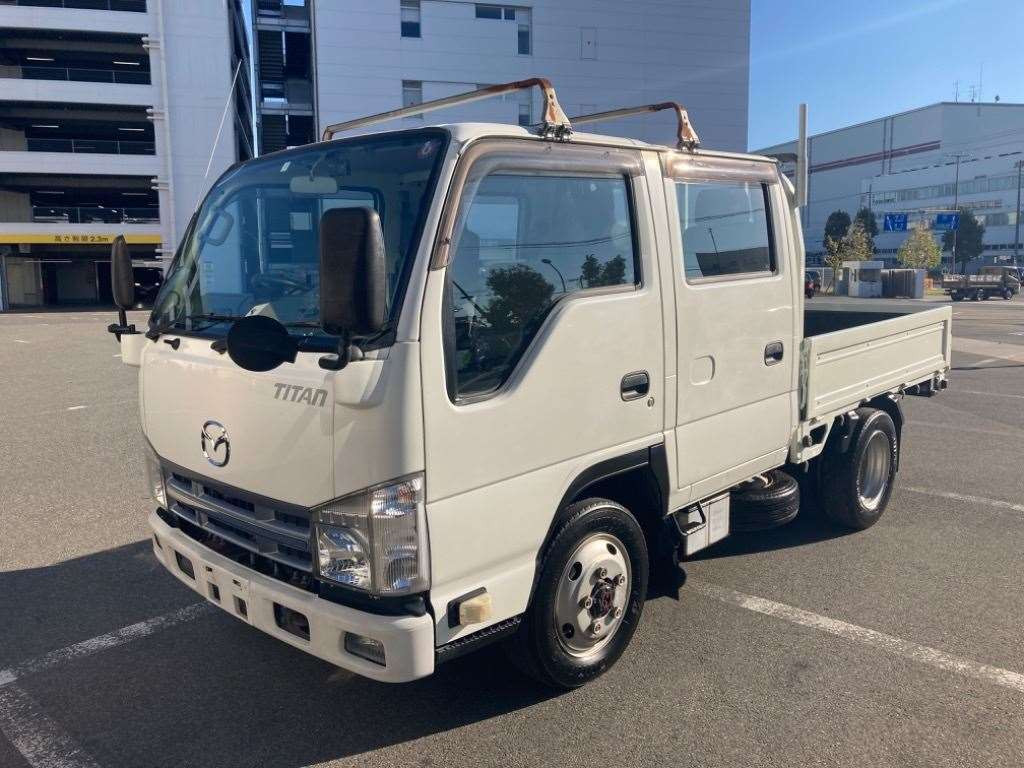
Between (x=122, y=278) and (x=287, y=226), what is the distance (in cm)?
101

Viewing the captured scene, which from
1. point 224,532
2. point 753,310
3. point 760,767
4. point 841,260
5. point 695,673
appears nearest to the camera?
point 760,767

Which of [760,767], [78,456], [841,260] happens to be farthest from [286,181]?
[841,260]

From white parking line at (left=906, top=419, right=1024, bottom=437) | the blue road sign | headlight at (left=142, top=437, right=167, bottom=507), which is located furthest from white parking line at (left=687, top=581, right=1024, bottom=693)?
the blue road sign

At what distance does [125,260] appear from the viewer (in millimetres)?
3854

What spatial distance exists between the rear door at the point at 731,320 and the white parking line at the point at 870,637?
0.72m

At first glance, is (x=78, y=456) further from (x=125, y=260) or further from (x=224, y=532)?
(x=224, y=532)

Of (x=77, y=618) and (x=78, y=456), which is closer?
(x=77, y=618)

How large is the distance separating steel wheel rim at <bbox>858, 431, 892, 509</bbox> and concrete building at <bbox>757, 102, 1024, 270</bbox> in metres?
80.3

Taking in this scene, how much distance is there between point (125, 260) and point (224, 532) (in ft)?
4.78

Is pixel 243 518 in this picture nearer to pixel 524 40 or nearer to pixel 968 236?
pixel 524 40

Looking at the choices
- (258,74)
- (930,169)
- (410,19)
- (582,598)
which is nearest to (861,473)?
(582,598)

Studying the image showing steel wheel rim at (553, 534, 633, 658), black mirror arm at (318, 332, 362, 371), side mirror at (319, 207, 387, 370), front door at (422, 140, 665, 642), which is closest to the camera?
side mirror at (319, 207, 387, 370)

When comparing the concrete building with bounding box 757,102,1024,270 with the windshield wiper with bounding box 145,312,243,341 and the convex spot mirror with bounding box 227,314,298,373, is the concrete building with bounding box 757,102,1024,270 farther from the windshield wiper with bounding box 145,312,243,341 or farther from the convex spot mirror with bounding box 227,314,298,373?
the convex spot mirror with bounding box 227,314,298,373

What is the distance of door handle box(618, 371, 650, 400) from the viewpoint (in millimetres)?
3443
